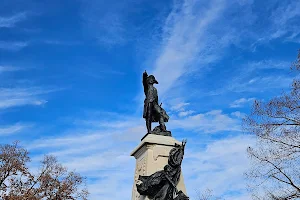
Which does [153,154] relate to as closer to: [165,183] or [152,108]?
[165,183]

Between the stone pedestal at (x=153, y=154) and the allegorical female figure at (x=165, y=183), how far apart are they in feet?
0.72

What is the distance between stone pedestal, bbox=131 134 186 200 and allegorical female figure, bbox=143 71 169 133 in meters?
0.49

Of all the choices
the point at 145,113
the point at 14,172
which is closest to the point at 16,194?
the point at 14,172

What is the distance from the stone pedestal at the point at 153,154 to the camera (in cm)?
772

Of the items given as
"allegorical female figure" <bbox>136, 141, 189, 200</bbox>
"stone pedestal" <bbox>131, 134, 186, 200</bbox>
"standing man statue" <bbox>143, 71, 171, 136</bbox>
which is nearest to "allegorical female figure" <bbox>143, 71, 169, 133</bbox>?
"standing man statue" <bbox>143, 71, 171, 136</bbox>

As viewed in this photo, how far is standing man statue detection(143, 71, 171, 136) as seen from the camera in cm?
860

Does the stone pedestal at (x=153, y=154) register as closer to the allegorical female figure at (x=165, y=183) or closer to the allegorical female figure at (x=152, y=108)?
the allegorical female figure at (x=165, y=183)

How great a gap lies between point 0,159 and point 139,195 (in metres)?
15.8

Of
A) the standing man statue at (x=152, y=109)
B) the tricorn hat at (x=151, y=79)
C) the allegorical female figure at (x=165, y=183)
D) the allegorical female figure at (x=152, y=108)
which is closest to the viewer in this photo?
the allegorical female figure at (x=165, y=183)

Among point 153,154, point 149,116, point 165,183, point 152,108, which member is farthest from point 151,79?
point 165,183

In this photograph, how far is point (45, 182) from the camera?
2100 cm

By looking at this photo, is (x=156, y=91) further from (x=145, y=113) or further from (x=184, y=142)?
(x=184, y=142)

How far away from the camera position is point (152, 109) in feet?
29.3

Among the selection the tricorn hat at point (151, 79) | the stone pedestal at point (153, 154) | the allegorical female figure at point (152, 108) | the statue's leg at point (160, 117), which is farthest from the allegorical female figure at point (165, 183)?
the tricorn hat at point (151, 79)
